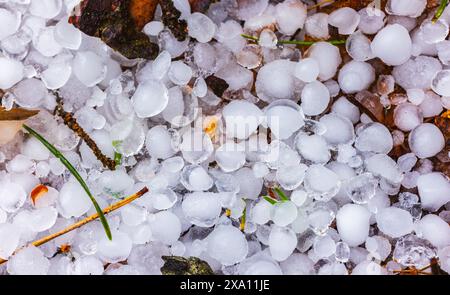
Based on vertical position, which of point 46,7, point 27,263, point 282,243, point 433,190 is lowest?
point 27,263

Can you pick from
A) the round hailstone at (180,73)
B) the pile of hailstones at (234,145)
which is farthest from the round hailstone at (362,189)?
the round hailstone at (180,73)

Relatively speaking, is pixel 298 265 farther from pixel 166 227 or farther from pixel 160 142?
pixel 160 142

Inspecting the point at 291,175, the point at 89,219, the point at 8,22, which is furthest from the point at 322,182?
the point at 8,22

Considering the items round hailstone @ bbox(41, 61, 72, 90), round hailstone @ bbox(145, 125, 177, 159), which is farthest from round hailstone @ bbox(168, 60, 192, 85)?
round hailstone @ bbox(41, 61, 72, 90)

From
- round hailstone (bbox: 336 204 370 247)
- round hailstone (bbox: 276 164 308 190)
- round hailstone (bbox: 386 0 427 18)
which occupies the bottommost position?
round hailstone (bbox: 336 204 370 247)

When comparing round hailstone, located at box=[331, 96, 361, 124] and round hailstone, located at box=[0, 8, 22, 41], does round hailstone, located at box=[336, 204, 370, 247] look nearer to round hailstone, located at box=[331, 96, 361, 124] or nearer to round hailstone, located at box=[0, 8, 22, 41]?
round hailstone, located at box=[331, 96, 361, 124]
